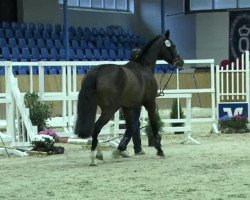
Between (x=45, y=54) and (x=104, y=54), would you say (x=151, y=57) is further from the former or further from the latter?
(x=104, y=54)

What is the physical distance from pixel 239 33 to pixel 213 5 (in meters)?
2.09

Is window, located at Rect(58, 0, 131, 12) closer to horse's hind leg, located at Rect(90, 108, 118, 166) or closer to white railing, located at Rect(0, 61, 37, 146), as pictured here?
white railing, located at Rect(0, 61, 37, 146)

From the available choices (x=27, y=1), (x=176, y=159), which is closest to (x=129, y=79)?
(x=176, y=159)

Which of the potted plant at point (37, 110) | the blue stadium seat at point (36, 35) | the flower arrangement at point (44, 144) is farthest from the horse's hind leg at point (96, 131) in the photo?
the blue stadium seat at point (36, 35)

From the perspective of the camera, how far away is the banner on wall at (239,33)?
1192 inches

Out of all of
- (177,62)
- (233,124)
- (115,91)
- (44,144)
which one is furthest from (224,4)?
(115,91)

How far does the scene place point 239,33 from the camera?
100 ft

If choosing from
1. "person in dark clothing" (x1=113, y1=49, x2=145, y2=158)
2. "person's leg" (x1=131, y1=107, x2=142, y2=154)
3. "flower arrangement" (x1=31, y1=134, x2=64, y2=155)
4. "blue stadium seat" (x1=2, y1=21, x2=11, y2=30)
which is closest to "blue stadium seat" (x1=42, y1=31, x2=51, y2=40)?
"blue stadium seat" (x1=2, y1=21, x2=11, y2=30)

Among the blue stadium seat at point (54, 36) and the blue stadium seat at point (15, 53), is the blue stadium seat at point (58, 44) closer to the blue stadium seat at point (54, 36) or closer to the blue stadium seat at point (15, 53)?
the blue stadium seat at point (54, 36)

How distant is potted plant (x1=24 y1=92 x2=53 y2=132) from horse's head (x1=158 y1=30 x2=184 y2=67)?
9.36 feet

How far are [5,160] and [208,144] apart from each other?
177 inches

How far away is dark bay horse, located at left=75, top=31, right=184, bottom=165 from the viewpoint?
375 inches

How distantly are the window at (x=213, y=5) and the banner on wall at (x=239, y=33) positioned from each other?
0.44 metres

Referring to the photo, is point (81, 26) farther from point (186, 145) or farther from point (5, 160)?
point (5, 160)
